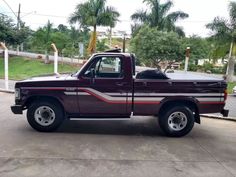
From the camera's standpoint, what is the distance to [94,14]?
2628 cm

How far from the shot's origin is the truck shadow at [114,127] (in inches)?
275

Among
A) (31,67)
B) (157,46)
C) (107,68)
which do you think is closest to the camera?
(107,68)

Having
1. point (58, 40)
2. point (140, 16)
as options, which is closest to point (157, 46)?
point (140, 16)

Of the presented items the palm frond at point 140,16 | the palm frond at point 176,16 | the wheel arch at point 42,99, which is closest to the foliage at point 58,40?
the palm frond at point 140,16

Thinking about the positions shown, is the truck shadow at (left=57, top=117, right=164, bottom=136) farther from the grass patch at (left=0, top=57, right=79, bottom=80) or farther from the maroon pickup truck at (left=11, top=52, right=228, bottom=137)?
the grass patch at (left=0, top=57, right=79, bottom=80)

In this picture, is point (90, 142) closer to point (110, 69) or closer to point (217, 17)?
point (110, 69)

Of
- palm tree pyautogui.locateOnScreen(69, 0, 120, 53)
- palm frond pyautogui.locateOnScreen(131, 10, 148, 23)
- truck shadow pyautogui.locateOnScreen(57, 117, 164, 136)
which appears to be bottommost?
truck shadow pyautogui.locateOnScreen(57, 117, 164, 136)

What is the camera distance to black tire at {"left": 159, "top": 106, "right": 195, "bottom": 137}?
22.0 feet

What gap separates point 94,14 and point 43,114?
68.2 ft

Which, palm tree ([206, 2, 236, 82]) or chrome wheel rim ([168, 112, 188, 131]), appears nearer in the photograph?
chrome wheel rim ([168, 112, 188, 131])

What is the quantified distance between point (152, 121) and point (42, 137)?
10.8 ft

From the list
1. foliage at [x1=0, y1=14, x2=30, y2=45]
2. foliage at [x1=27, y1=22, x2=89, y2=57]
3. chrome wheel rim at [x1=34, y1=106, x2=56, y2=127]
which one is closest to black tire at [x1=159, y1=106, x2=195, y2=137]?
chrome wheel rim at [x1=34, y1=106, x2=56, y2=127]

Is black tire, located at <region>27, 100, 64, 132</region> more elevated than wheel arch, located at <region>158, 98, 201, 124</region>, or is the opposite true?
wheel arch, located at <region>158, 98, 201, 124</region>

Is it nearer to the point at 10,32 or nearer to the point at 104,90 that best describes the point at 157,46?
the point at 10,32
